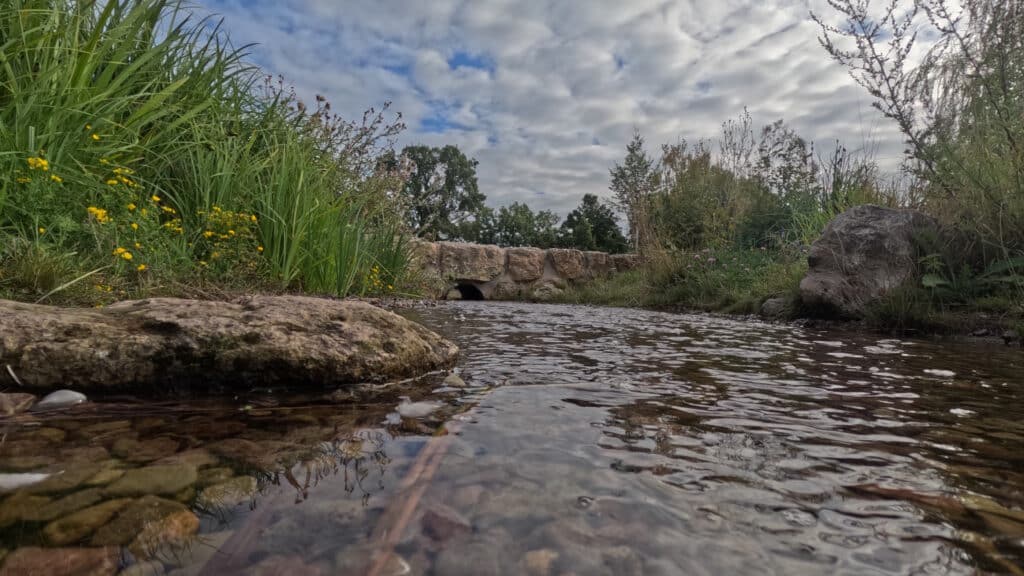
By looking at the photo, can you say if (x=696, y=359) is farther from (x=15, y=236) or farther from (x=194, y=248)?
(x=15, y=236)

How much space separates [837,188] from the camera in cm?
761

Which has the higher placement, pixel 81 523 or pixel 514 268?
pixel 514 268

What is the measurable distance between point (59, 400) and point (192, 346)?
13.8 inches

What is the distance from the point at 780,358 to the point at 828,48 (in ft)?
11.7

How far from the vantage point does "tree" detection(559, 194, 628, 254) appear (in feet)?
63.6

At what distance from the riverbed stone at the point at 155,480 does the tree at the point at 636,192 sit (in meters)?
9.80

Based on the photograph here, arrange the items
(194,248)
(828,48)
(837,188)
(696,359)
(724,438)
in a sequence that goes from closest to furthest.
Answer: (724,438) → (696,359) → (194,248) → (828,48) → (837,188)

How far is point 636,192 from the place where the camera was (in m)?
12.3

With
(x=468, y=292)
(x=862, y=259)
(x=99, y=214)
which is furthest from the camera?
(x=468, y=292)

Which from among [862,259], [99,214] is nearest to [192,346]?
[99,214]

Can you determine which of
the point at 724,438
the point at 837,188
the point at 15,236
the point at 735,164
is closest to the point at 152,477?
the point at 724,438

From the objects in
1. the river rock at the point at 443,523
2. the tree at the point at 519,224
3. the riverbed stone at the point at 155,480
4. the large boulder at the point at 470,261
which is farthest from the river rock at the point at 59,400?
the tree at the point at 519,224

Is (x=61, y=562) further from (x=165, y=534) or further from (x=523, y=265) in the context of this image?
(x=523, y=265)

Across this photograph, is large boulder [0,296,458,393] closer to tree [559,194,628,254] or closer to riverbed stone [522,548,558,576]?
riverbed stone [522,548,558,576]
